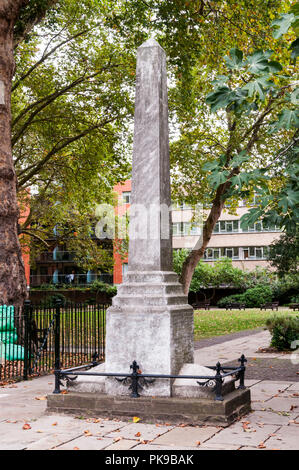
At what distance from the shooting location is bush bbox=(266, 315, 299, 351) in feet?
46.5

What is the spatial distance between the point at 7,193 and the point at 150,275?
279 inches

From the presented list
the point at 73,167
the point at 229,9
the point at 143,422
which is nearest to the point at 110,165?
the point at 73,167

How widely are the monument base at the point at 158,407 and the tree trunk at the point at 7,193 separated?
646 cm

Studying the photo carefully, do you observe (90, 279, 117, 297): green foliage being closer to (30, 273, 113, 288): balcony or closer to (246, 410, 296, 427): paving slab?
(30, 273, 113, 288): balcony

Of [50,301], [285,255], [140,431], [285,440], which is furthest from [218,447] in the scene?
[285,255]

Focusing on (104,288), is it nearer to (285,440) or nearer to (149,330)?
(149,330)

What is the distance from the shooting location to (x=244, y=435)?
5957mm

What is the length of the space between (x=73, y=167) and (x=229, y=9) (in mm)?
10420

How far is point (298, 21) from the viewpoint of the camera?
5.02 meters

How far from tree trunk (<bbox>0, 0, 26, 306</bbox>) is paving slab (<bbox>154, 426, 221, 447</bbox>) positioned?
8.02 metres

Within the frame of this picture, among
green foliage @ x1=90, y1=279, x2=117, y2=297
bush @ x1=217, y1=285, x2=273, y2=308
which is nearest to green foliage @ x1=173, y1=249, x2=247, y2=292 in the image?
bush @ x1=217, y1=285, x2=273, y2=308

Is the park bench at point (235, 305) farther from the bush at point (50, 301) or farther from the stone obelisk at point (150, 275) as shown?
the stone obelisk at point (150, 275)

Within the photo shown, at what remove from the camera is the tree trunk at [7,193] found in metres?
13.4

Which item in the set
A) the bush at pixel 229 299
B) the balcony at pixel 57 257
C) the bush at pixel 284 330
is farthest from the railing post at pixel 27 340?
the balcony at pixel 57 257
